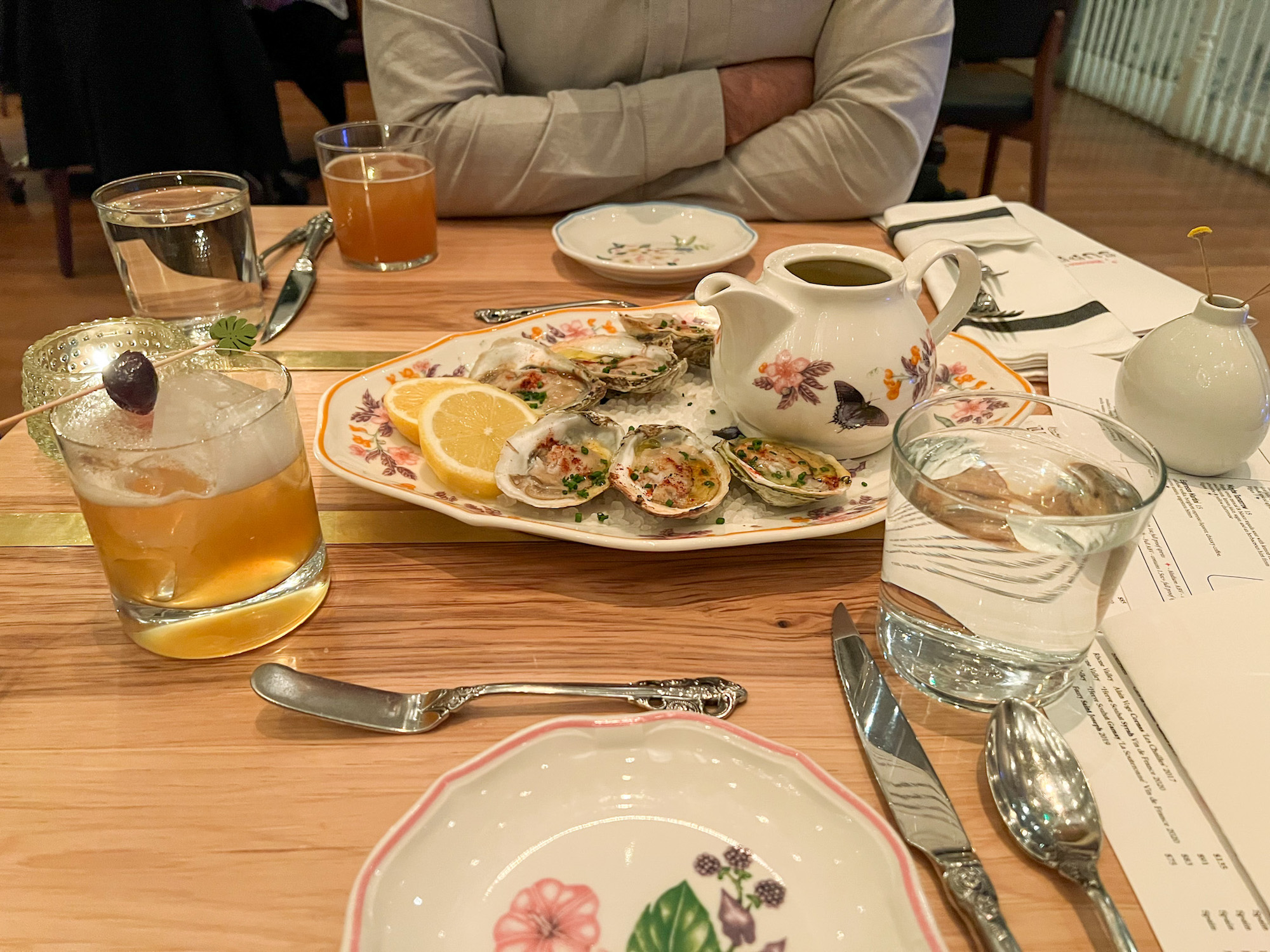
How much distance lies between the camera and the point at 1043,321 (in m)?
1.14

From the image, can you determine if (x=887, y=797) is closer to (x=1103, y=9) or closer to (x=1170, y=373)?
(x=1170, y=373)

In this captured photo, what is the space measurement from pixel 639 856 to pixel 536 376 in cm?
57

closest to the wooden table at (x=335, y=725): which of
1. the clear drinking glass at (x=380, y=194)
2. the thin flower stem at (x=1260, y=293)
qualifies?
the thin flower stem at (x=1260, y=293)

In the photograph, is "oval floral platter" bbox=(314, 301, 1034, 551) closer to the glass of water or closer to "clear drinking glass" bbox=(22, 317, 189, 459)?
the glass of water

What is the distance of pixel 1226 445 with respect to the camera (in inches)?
32.1

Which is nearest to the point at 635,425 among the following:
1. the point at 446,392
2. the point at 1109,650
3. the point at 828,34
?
the point at 446,392

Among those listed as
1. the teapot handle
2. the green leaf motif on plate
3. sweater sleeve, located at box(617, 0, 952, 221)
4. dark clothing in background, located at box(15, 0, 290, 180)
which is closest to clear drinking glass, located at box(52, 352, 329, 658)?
the green leaf motif on plate

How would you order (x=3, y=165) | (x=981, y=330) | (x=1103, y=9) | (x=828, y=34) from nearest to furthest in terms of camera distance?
(x=981, y=330) < (x=828, y=34) < (x=3, y=165) < (x=1103, y=9)

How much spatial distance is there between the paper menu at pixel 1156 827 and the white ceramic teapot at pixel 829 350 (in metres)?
0.29

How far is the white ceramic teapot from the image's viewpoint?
2.52ft

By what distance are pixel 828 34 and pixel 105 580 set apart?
1.51 m

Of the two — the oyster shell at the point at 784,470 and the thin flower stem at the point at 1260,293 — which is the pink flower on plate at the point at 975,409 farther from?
the thin flower stem at the point at 1260,293

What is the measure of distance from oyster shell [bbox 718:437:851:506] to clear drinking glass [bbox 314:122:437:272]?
766 millimetres

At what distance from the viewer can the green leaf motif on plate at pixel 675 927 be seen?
1.38 feet
